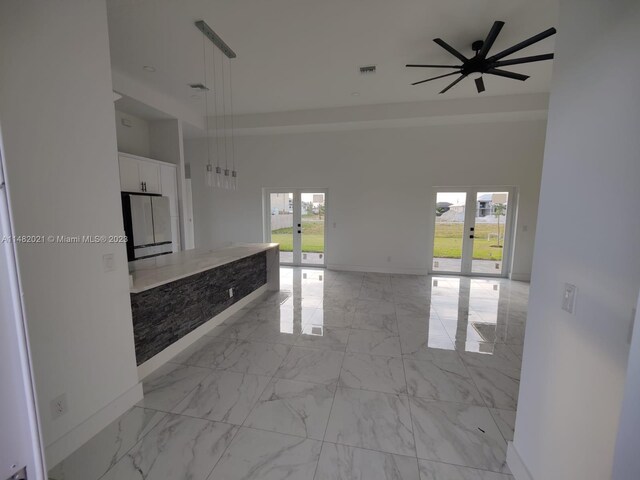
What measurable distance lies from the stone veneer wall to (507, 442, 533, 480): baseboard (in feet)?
9.01

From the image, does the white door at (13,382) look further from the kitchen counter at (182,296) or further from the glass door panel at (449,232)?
the glass door panel at (449,232)

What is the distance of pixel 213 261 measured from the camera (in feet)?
10.1

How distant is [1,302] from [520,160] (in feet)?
23.2

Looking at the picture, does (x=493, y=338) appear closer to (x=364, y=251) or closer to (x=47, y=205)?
(x=364, y=251)

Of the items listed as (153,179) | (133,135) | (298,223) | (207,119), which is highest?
(207,119)

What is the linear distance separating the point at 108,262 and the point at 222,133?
5.26 metres

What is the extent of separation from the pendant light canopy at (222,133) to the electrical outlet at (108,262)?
1.61 metres

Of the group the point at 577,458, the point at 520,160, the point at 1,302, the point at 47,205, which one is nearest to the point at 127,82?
the point at 47,205

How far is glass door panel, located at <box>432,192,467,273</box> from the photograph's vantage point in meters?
5.91

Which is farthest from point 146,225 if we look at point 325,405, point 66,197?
point 325,405

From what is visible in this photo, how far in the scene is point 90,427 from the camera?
5.66 feet

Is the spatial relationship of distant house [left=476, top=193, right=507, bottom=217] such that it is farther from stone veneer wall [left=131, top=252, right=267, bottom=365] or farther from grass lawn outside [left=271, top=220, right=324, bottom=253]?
stone veneer wall [left=131, top=252, right=267, bottom=365]

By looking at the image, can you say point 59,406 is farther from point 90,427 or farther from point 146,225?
point 146,225

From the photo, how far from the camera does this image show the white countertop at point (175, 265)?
228cm
